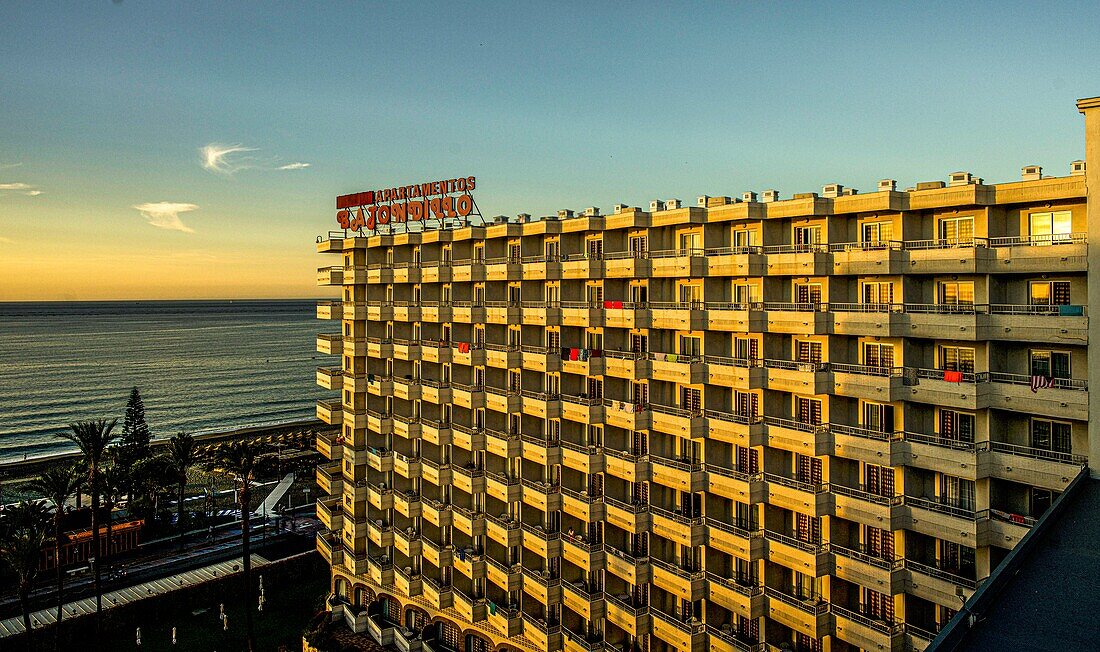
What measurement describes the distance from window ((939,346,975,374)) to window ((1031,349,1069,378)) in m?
2.69

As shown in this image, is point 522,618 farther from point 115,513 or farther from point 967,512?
point 115,513

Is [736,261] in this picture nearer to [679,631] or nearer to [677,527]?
[677,527]

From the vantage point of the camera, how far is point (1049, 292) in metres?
34.1

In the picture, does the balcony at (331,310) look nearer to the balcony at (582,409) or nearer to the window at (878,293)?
the balcony at (582,409)

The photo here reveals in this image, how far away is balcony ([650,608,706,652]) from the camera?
1777 inches

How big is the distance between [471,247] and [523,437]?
61.6ft

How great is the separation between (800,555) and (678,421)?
11267 mm

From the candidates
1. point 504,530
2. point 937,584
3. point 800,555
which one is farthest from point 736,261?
point 504,530

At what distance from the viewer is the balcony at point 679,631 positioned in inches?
1777

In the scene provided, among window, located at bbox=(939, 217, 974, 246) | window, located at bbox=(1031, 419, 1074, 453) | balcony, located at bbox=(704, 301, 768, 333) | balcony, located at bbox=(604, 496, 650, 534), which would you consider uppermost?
window, located at bbox=(939, 217, 974, 246)

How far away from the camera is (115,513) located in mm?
103188

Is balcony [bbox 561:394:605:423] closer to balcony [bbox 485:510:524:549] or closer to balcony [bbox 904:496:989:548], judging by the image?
balcony [bbox 485:510:524:549]

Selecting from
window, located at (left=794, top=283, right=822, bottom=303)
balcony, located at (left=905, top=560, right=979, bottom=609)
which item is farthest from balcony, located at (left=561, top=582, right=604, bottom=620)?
window, located at (left=794, top=283, right=822, bottom=303)

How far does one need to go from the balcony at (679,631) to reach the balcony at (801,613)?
17.3 feet
